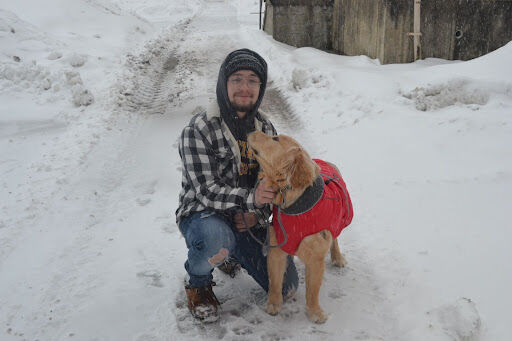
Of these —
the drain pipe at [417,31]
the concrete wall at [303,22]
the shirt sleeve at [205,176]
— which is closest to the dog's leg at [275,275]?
the shirt sleeve at [205,176]

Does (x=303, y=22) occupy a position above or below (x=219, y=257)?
above

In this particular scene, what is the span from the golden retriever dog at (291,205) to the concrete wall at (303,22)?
400 inches

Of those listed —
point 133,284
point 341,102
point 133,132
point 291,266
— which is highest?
point 341,102

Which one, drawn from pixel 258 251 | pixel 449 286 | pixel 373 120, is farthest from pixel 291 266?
pixel 373 120

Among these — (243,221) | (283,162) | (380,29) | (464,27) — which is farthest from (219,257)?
(464,27)

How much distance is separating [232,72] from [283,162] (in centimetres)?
71

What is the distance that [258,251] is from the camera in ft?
8.59

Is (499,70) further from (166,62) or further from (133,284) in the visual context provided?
(166,62)

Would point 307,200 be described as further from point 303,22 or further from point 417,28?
point 303,22

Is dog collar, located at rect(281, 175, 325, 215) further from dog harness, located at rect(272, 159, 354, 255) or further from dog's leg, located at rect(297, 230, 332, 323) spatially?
dog's leg, located at rect(297, 230, 332, 323)

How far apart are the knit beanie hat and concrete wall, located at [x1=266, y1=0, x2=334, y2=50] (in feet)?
32.8

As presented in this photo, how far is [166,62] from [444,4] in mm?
6692

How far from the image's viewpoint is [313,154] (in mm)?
4957

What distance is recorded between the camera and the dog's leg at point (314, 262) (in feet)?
7.45
